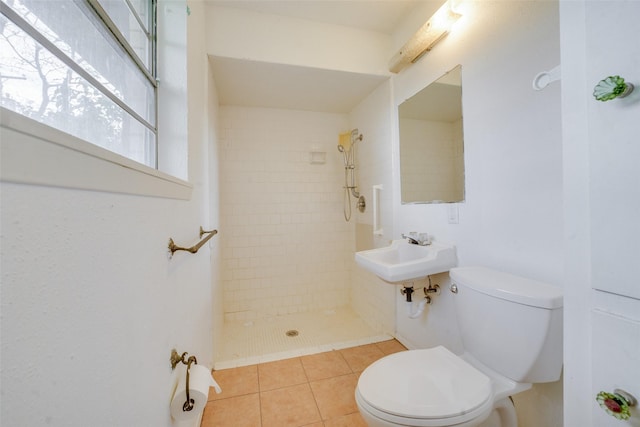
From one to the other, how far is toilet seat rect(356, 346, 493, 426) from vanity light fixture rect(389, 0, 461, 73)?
1.75 meters

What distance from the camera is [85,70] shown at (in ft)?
2.15

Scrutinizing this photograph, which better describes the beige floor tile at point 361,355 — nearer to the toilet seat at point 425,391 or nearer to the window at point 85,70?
the toilet seat at point 425,391

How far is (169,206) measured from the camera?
32.4 inches

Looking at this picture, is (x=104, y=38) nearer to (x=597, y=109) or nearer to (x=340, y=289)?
(x=597, y=109)

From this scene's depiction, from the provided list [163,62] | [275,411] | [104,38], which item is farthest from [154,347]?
[163,62]

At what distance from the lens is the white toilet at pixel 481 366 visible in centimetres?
83

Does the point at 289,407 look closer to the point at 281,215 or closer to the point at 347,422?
the point at 347,422

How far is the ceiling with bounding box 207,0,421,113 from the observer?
1.74 metres

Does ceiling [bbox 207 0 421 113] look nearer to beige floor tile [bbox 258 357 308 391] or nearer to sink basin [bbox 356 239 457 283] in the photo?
sink basin [bbox 356 239 457 283]

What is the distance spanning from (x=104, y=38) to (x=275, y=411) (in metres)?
1.81

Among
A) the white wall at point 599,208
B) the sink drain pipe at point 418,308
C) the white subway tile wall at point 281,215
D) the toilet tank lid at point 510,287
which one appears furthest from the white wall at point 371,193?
the white wall at point 599,208

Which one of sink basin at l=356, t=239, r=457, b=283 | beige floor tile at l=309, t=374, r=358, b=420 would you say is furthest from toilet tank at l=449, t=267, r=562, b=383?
beige floor tile at l=309, t=374, r=358, b=420

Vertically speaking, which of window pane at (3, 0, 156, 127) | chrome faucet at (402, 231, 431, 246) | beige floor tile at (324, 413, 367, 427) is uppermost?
window pane at (3, 0, 156, 127)

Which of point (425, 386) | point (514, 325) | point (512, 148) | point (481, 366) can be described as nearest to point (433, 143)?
point (512, 148)
